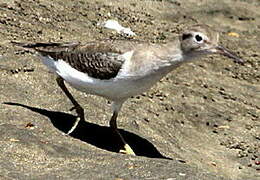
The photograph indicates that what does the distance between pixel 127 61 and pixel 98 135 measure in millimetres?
1156

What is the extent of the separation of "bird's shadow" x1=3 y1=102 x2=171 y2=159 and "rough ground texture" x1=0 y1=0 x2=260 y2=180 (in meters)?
0.01

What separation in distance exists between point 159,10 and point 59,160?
6828 mm

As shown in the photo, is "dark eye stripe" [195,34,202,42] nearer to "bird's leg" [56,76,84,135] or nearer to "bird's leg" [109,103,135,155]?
"bird's leg" [109,103,135,155]

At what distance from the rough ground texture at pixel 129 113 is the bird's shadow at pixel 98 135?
1 centimetres

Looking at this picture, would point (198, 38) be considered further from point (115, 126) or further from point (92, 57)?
point (115, 126)

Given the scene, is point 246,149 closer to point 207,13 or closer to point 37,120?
point 37,120

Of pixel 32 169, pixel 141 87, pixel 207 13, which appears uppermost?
pixel 141 87

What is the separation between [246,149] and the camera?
8.46m

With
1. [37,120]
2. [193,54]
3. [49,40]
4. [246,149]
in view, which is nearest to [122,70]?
[193,54]

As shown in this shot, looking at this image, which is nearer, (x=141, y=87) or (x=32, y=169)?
(x=32, y=169)

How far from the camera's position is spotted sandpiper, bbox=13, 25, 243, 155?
22.8ft

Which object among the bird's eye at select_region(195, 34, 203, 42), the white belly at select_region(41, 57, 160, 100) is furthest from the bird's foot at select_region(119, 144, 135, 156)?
the bird's eye at select_region(195, 34, 203, 42)

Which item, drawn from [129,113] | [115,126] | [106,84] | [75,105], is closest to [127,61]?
[106,84]

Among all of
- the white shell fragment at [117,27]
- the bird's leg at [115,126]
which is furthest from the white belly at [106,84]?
the white shell fragment at [117,27]
